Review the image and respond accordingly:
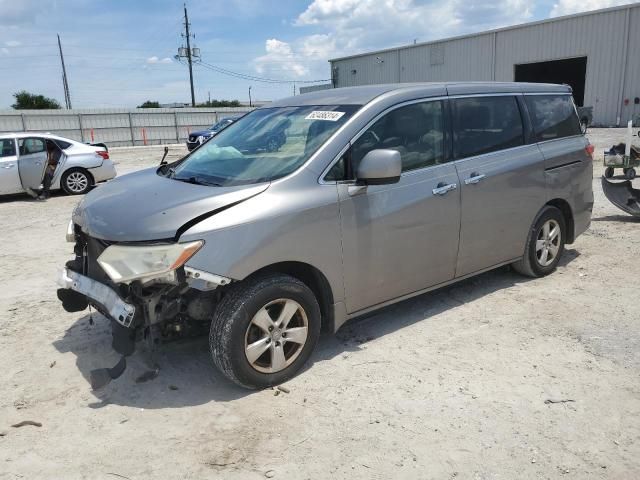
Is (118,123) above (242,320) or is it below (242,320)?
above

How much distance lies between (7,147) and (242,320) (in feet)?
36.1

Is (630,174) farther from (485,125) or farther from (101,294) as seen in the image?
(101,294)

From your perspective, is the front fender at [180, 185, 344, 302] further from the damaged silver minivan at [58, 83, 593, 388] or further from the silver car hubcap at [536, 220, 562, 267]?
the silver car hubcap at [536, 220, 562, 267]

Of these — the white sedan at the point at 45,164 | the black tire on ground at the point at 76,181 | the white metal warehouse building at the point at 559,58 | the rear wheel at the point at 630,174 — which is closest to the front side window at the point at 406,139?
the rear wheel at the point at 630,174

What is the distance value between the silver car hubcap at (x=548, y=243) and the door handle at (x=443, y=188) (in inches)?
60.3

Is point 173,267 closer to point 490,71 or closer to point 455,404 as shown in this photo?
point 455,404

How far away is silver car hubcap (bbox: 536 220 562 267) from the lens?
17.7ft

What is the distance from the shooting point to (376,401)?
3.37 metres

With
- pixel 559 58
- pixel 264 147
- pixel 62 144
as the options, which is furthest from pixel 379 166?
pixel 559 58

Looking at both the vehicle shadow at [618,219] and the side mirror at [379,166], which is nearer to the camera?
the side mirror at [379,166]

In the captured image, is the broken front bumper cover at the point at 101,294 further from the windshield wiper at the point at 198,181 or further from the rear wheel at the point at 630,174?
the rear wheel at the point at 630,174

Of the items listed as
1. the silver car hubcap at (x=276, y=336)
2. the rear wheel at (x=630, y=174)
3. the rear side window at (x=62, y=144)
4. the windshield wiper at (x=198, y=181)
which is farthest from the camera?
the rear side window at (x=62, y=144)

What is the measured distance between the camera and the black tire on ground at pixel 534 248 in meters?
5.27

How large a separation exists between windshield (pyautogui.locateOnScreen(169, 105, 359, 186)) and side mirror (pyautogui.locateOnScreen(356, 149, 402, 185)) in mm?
371
